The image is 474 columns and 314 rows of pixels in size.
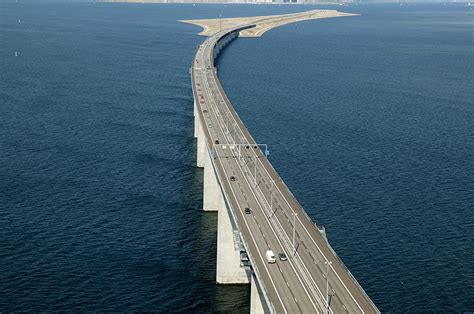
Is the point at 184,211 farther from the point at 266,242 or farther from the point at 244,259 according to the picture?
the point at 266,242

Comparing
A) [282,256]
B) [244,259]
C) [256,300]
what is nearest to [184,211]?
[244,259]

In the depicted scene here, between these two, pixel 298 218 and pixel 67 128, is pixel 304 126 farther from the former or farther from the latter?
pixel 298 218

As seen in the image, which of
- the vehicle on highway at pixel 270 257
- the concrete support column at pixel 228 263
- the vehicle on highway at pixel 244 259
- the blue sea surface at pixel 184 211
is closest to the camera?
the vehicle on highway at pixel 270 257

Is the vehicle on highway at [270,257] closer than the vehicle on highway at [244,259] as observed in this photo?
Yes

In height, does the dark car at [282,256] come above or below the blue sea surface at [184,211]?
above

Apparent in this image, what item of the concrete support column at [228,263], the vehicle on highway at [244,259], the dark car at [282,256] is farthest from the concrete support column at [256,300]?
the concrete support column at [228,263]

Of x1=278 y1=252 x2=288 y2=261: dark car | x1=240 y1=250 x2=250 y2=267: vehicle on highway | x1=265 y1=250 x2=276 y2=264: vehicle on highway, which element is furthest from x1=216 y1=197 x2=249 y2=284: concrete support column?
x1=265 y1=250 x2=276 y2=264: vehicle on highway

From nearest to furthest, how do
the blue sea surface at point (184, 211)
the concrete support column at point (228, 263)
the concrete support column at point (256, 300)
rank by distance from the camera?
the concrete support column at point (256, 300) < the blue sea surface at point (184, 211) < the concrete support column at point (228, 263)

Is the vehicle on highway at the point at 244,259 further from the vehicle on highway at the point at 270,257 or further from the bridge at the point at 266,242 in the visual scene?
the vehicle on highway at the point at 270,257
